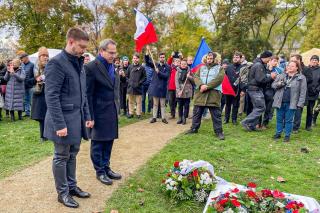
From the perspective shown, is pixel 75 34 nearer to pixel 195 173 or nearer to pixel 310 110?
pixel 195 173

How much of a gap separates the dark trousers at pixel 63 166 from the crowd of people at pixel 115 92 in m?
0.01

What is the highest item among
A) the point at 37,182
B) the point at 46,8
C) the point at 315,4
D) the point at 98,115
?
the point at 315,4

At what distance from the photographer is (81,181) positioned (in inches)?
205

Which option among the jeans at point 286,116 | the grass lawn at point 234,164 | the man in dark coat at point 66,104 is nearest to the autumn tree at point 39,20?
the grass lawn at point 234,164

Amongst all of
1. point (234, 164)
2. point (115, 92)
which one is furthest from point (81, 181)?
point (234, 164)

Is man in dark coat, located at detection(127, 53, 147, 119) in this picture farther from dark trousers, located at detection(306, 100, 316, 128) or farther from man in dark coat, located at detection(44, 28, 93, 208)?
man in dark coat, located at detection(44, 28, 93, 208)

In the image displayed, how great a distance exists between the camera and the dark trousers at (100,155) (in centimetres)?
501

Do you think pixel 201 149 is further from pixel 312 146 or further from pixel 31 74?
pixel 31 74

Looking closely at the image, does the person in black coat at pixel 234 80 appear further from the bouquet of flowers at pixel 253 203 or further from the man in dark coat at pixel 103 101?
the bouquet of flowers at pixel 253 203

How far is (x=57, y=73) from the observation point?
396 centimetres

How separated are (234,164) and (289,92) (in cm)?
271

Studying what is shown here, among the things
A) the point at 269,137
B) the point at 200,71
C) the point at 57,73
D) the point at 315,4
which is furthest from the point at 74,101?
the point at 315,4

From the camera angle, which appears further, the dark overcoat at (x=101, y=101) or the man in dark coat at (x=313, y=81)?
the man in dark coat at (x=313, y=81)

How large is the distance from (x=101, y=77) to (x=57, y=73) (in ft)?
2.83
